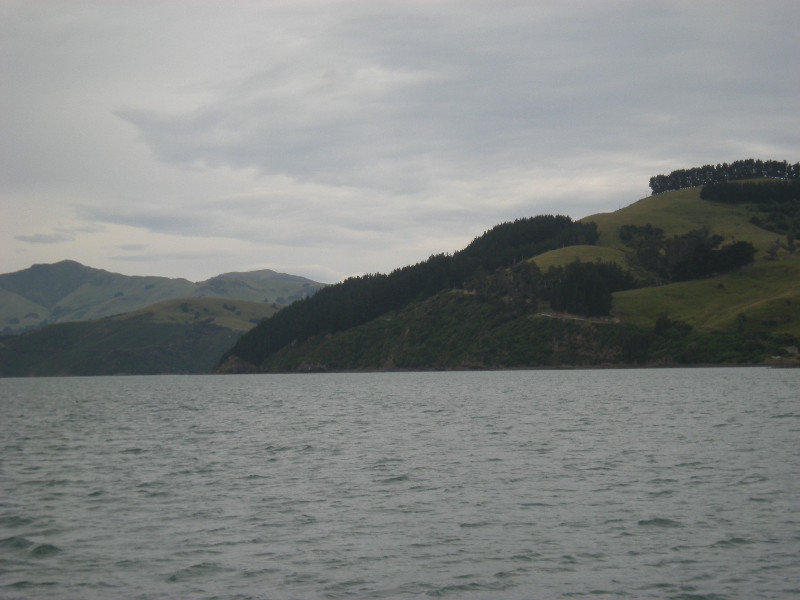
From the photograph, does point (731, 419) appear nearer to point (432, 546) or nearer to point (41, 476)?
A: point (432, 546)

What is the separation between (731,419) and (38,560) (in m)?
55.8

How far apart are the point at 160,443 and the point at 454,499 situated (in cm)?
3536

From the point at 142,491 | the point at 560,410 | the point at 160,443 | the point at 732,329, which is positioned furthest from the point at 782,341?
the point at 142,491

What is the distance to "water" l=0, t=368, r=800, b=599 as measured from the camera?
22.0 meters

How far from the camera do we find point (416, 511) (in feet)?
104

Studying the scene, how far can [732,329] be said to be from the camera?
607 ft

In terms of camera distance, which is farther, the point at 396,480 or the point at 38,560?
the point at 396,480

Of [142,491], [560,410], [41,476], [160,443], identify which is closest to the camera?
[142,491]

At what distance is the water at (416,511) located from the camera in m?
22.0

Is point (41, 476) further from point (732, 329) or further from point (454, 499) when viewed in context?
point (732, 329)

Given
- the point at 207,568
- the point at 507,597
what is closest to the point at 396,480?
the point at 207,568

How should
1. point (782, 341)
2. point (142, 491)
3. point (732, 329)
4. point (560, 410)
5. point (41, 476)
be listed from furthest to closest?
point (732, 329), point (782, 341), point (560, 410), point (41, 476), point (142, 491)

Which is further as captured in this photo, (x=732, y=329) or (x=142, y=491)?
(x=732, y=329)

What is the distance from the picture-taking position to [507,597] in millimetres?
20219
